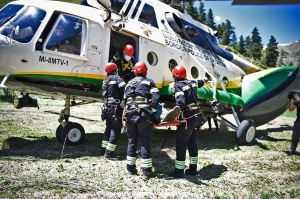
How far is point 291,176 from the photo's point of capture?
554 cm

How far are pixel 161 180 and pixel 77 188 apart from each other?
1525mm

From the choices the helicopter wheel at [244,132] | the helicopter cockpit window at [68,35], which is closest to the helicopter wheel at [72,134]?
the helicopter cockpit window at [68,35]

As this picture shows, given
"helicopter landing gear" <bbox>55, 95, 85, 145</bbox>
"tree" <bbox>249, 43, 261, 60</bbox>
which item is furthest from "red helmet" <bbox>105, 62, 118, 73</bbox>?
"tree" <bbox>249, 43, 261, 60</bbox>

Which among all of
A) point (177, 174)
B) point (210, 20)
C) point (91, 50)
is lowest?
point (177, 174)

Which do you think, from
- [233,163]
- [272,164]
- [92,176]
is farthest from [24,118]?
[272,164]

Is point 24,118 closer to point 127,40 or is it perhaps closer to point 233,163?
point 127,40

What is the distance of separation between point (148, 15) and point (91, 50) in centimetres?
247

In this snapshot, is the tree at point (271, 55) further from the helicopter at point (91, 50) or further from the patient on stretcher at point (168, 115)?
the patient on stretcher at point (168, 115)

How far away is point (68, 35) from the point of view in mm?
6035

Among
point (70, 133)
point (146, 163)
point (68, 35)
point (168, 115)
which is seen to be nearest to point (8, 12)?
point (68, 35)

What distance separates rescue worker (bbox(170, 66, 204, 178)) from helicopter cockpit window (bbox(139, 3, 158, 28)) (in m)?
2.83

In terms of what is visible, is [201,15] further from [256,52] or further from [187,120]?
[187,120]

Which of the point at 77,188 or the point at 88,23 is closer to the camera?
the point at 77,188

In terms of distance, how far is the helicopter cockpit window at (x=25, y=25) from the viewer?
5570 millimetres
